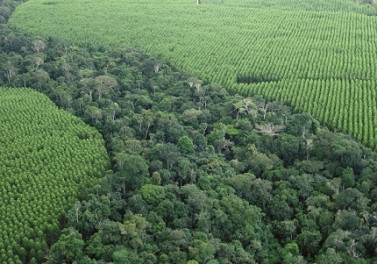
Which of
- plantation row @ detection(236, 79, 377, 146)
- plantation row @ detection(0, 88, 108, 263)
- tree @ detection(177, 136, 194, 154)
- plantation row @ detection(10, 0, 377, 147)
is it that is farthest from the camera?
plantation row @ detection(10, 0, 377, 147)

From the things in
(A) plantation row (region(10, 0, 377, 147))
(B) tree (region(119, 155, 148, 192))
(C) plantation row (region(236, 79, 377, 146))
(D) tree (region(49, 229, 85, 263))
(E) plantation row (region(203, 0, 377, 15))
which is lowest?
(D) tree (region(49, 229, 85, 263))

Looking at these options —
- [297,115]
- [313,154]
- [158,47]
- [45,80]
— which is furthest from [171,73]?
[313,154]

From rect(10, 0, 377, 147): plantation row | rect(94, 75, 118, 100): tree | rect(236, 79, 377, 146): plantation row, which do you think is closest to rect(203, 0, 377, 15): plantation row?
rect(10, 0, 377, 147): plantation row

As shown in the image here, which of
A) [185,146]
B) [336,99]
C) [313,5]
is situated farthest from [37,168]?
[313,5]

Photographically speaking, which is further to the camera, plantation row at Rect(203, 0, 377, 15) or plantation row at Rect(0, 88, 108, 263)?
plantation row at Rect(203, 0, 377, 15)

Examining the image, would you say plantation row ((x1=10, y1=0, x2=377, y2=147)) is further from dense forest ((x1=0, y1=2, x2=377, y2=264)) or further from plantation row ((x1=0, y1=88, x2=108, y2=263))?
plantation row ((x1=0, y1=88, x2=108, y2=263))

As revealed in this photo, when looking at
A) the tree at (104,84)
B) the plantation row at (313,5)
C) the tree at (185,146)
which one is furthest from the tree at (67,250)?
the plantation row at (313,5)

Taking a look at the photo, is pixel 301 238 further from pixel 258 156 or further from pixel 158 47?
pixel 158 47
